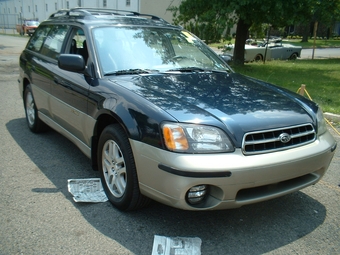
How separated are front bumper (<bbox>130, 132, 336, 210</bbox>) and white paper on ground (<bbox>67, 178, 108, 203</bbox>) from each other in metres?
0.80

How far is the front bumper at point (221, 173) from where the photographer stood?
2.73 m

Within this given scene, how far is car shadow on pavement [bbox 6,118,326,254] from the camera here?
9.78 ft

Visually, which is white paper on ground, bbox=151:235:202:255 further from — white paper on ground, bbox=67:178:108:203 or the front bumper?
white paper on ground, bbox=67:178:108:203

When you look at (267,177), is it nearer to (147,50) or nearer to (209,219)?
(209,219)

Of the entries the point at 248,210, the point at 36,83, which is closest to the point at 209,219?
the point at 248,210

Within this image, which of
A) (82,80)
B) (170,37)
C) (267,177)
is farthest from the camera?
(170,37)

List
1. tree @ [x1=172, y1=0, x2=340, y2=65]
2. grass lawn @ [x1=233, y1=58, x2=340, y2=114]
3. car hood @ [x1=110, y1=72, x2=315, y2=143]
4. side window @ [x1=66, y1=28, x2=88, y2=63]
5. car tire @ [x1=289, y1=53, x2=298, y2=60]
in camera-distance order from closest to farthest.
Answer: car hood @ [x1=110, y1=72, x2=315, y2=143] < side window @ [x1=66, y1=28, x2=88, y2=63] < grass lawn @ [x1=233, y1=58, x2=340, y2=114] < tree @ [x1=172, y1=0, x2=340, y2=65] < car tire @ [x1=289, y1=53, x2=298, y2=60]

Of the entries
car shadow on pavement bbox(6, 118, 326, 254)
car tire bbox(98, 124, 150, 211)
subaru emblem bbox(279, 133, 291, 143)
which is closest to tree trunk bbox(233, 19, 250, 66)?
car shadow on pavement bbox(6, 118, 326, 254)

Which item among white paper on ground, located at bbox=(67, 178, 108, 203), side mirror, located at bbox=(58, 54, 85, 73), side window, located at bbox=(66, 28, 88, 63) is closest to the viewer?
white paper on ground, located at bbox=(67, 178, 108, 203)

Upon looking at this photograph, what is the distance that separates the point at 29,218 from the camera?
3.29 m

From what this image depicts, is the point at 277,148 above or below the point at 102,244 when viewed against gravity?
above

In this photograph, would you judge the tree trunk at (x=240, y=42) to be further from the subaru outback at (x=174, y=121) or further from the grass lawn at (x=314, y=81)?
the subaru outback at (x=174, y=121)

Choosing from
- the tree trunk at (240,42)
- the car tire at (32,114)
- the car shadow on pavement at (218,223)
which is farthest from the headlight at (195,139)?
the tree trunk at (240,42)

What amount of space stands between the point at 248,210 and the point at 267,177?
77cm
